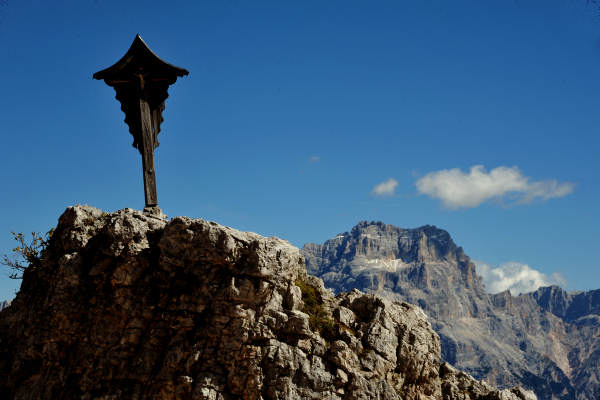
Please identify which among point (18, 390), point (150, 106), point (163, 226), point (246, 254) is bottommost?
point (18, 390)

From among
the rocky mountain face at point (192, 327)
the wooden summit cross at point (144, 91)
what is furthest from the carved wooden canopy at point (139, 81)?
the rocky mountain face at point (192, 327)

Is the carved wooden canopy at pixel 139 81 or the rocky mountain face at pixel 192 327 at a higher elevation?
the carved wooden canopy at pixel 139 81

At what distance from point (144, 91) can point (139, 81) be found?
43cm

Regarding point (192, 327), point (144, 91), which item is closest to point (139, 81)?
point (144, 91)

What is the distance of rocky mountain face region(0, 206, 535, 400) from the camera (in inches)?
666

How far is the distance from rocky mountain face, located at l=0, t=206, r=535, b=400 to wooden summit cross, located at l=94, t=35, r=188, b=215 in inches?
144

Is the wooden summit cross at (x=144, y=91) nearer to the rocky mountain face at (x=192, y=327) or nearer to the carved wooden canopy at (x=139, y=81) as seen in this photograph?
the carved wooden canopy at (x=139, y=81)

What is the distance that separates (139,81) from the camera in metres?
22.8

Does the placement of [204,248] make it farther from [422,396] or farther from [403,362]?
[422,396]

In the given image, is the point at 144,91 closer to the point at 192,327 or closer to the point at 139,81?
the point at 139,81

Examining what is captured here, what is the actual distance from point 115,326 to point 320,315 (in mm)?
6235

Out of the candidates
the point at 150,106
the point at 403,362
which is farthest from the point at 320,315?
the point at 150,106

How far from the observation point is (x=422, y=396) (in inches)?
749

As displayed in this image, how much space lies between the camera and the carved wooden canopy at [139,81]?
73.9 ft
